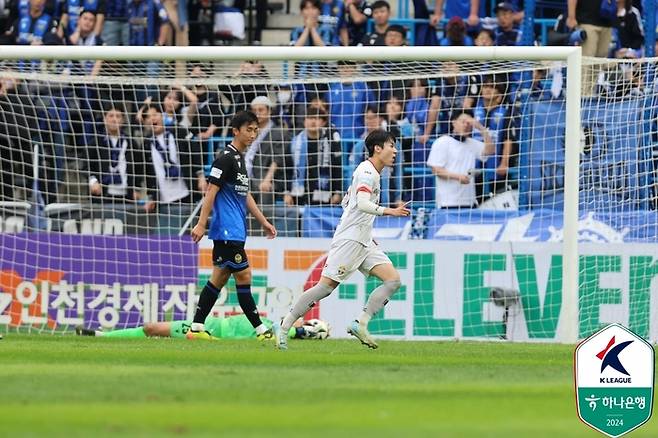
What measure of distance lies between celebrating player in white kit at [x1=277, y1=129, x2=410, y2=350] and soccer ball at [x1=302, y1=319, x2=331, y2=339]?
2.14 metres

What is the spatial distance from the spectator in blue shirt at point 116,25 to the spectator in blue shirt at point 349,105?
5961mm

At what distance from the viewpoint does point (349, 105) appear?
1956cm

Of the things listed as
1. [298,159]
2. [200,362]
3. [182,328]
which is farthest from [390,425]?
[298,159]

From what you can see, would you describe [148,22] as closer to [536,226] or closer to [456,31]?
[456,31]

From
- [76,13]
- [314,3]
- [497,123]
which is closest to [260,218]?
[497,123]

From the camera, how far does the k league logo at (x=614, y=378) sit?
8.73 meters

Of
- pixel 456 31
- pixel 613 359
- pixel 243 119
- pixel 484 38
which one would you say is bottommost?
pixel 613 359

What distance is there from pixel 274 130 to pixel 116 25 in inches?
230

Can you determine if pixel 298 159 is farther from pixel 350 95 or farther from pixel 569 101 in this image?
pixel 569 101

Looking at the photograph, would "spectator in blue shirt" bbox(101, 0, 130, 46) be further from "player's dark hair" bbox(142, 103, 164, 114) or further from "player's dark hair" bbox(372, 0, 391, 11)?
"player's dark hair" bbox(142, 103, 164, 114)

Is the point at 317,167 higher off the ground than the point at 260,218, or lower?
higher

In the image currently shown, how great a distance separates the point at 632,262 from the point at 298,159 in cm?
457

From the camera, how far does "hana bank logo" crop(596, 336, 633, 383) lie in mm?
8805

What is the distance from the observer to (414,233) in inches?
735
